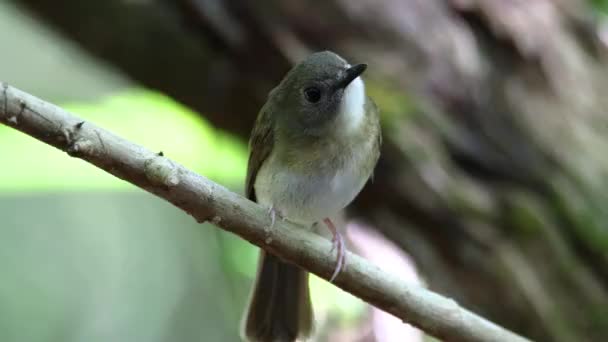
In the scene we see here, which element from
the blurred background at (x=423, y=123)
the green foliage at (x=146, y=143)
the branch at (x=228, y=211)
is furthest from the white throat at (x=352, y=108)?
the green foliage at (x=146, y=143)

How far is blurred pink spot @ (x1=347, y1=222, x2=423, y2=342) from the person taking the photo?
3.14m

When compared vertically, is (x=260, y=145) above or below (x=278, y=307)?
above

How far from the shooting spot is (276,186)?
2.38 metres

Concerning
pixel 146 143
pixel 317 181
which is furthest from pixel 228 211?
pixel 146 143

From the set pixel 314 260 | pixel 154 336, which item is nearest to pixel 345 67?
pixel 314 260

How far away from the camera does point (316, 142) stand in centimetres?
233

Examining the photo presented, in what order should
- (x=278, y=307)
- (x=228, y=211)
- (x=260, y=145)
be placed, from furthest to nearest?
(x=278, y=307), (x=260, y=145), (x=228, y=211)

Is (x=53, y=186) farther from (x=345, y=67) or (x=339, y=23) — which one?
(x=345, y=67)

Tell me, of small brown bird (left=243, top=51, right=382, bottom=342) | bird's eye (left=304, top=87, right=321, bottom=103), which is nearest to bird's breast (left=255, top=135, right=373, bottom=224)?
small brown bird (left=243, top=51, right=382, bottom=342)

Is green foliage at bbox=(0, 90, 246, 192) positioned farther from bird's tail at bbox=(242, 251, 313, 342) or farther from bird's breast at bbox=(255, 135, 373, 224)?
bird's breast at bbox=(255, 135, 373, 224)

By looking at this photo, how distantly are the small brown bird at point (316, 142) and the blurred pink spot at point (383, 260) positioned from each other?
25.9 inches

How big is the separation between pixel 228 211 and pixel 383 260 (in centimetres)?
149

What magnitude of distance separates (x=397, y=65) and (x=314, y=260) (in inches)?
56.7

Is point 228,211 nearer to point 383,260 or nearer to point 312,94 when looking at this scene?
point 312,94
